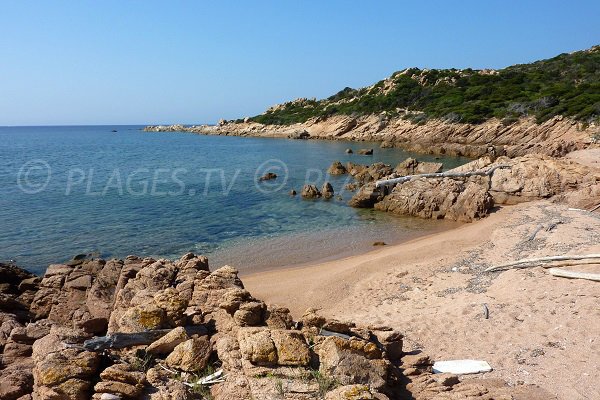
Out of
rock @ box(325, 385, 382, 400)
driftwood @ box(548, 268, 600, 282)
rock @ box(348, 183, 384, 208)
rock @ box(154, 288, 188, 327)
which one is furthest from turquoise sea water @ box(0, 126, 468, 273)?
rock @ box(325, 385, 382, 400)

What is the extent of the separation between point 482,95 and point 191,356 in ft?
230

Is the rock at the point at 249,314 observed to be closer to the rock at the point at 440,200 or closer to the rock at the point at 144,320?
the rock at the point at 144,320

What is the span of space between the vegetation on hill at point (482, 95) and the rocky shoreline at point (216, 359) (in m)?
46.4

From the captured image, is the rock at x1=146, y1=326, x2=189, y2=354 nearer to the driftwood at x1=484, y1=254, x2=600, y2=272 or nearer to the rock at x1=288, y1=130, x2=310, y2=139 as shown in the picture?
the driftwood at x1=484, y1=254, x2=600, y2=272

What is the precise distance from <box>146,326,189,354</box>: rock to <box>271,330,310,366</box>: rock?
4.67 ft

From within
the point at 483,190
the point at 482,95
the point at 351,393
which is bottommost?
the point at 351,393

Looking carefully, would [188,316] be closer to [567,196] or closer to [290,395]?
[290,395]

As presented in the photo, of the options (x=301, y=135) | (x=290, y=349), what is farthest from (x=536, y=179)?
(x=301, y=135)

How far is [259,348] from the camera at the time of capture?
6.00 metres

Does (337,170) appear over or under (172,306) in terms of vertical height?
over

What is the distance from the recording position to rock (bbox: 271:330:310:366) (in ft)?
19.6

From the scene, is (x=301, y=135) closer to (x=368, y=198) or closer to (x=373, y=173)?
(x=373, y=173)

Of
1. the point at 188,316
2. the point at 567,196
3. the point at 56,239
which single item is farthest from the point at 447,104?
the point at 188,316

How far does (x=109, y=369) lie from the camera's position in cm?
575
